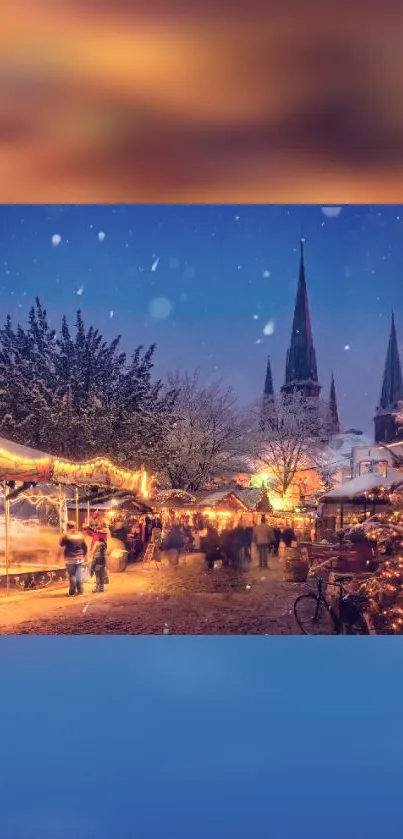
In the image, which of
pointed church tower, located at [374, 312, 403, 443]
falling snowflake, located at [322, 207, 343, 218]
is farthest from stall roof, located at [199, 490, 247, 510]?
falling snowflake, located at [322, 207, 343, 218]

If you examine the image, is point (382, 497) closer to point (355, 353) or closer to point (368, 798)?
point (355, 353)

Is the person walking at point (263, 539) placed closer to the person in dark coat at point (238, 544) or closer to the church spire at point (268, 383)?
the person in dark coat at point (238, 544)

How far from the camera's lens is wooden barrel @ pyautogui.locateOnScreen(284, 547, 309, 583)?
6691 mm

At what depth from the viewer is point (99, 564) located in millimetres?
6797

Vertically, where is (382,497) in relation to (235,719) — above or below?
above

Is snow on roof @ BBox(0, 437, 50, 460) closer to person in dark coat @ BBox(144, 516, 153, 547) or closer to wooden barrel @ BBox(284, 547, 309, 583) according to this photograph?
person in dark coat @ BBox(144, 516, 153, 547)

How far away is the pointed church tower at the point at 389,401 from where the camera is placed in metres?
6.80

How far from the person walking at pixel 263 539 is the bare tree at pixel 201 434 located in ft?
1.76

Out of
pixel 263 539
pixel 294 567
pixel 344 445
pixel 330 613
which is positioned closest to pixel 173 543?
pixel 263 539

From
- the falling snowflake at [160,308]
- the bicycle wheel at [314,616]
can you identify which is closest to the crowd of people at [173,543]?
the bicycle wheel at [314,616]

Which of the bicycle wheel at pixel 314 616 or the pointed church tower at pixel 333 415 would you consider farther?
the pointed church tower at pixel 333 415

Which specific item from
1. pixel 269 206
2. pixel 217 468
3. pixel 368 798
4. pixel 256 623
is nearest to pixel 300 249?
pixel 269 206
